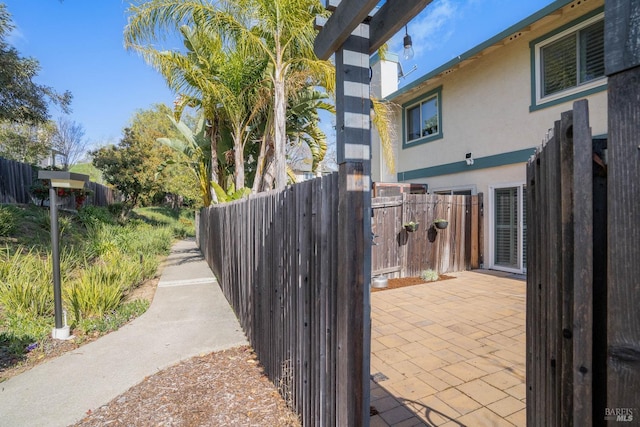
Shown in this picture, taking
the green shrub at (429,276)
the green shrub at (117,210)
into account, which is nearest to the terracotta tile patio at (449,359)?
the green shrub at (429,276)

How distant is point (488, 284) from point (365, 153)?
19.6ft

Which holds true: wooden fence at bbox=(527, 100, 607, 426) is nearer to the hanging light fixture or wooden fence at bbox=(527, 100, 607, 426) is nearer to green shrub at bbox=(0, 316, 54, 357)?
green shrub at bbox=(0, 316, 54, 357)

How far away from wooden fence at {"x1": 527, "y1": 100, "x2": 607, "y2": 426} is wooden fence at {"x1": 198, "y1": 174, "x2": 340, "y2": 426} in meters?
1.09

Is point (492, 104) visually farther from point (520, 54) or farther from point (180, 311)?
point (180, 311)

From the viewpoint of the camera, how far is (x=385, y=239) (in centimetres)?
724

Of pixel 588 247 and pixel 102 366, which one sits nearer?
pixel 588 247

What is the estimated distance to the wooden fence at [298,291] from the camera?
209 cm

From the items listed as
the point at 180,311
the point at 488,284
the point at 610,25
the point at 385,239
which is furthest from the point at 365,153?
the point at 488,284

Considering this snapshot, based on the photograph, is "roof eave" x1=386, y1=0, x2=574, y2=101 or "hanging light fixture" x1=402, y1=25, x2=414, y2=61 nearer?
"roof eave" x1=386, y1=0, x2=574, y2=101

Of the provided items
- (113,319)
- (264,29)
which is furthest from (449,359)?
(264,29)

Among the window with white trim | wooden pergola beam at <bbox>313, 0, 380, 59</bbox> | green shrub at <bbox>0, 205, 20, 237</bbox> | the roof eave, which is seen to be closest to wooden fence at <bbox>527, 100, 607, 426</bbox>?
wooden pergola beam at <bbox>313, 0, 380, 59</bbox>

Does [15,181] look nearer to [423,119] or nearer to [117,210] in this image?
[117,210]

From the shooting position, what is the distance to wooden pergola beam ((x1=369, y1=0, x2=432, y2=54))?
1702 mm

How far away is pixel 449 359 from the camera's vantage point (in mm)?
3533
